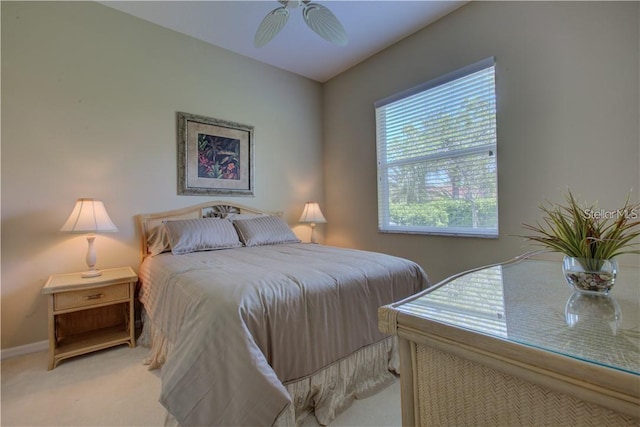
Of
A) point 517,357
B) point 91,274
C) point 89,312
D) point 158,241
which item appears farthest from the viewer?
point 158,241

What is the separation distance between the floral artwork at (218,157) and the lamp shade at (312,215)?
959 mm

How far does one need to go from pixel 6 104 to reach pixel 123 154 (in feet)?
2.53

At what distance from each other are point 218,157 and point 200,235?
100 centimetres

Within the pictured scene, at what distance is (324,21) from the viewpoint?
1.92m

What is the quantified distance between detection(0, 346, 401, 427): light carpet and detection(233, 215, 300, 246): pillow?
1.29m

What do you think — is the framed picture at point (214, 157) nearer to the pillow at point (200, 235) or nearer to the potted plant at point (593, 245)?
the pillow at point (200, 235)

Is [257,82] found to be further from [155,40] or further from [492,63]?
[492,63]

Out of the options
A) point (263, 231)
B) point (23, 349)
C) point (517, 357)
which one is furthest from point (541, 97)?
point (23, 349)

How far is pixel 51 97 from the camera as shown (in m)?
2.27

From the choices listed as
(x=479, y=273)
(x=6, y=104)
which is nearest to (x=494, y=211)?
(x=479, y=273)

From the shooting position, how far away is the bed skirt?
4.45ft

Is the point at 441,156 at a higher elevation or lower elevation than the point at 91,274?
higher

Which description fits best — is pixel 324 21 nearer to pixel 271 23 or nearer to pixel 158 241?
pixel 271 23

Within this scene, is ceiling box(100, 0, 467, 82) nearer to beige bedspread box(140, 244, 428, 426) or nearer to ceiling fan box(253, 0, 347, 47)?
ceiling fan box(253, 0, 347, 47)
